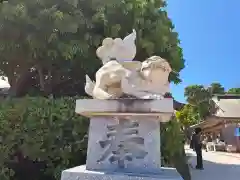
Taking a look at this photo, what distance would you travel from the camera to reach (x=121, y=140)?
12.2 ft

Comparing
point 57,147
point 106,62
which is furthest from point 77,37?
point 106,62

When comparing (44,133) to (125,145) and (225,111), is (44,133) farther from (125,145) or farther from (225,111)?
(225,111)

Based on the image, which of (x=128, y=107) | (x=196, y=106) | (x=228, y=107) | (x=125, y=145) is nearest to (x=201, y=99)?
(x=196, y=106)

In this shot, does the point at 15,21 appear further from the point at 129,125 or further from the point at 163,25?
the point at 129,125

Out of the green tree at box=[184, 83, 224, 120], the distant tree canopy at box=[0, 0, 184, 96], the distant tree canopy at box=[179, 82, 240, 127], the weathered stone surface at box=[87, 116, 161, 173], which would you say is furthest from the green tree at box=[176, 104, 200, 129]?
the weathered stone surface at box=[87, 116, 161, 173]

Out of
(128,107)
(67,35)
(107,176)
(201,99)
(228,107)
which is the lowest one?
(107,176)

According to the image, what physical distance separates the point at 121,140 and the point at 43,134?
3.59 meters

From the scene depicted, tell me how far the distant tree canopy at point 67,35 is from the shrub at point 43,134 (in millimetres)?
1543

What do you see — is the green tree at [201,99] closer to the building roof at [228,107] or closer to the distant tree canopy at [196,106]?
the distant tree canopy at [196,106]

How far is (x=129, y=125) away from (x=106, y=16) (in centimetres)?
517

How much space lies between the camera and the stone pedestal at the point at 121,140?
351 centimetres

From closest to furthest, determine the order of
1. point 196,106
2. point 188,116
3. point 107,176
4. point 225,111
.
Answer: point 107,176, point 225,111, point 196,106, point 188,116

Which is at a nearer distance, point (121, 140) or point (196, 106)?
point (121, 140)

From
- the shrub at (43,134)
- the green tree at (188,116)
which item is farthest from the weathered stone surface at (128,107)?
the green tree at (188,116)
